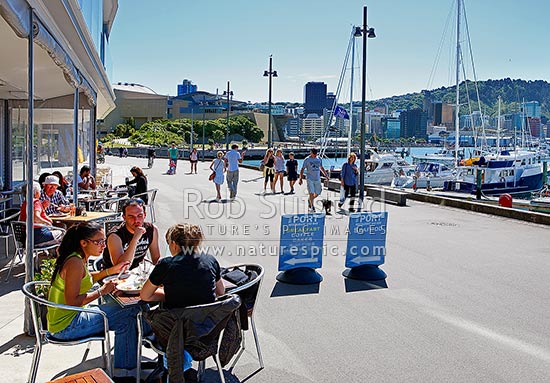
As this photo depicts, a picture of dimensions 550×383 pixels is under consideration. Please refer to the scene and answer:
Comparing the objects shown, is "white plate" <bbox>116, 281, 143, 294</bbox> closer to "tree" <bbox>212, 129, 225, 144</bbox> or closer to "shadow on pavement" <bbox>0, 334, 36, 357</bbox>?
"shadow on pavement" <bbox>0, 334, 36, 357</bbox>

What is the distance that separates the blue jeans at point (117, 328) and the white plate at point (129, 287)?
0.13 meters

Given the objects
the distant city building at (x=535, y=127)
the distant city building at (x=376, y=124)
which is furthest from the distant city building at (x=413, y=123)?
the distant city building at (x=535, y=127)

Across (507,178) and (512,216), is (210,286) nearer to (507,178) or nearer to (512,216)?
(512,216)

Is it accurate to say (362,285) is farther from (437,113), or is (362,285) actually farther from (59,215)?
(437,113)

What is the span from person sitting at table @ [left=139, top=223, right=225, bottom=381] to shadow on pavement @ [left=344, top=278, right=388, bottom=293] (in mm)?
4112

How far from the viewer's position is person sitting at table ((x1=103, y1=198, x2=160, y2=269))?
19.7ft

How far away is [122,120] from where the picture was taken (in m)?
124

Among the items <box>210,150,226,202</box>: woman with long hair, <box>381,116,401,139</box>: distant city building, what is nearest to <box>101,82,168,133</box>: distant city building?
<box>381,116,401,139</box>: distant city building

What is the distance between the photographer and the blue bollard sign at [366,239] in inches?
350

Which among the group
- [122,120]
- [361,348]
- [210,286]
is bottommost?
[361,348]

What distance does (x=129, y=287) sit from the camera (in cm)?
506

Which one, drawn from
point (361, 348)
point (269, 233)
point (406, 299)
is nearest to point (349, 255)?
point (406, 299)

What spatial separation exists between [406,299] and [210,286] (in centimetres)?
413

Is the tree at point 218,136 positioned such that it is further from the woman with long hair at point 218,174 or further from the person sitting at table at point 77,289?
the person sitting at table at point 77,289
